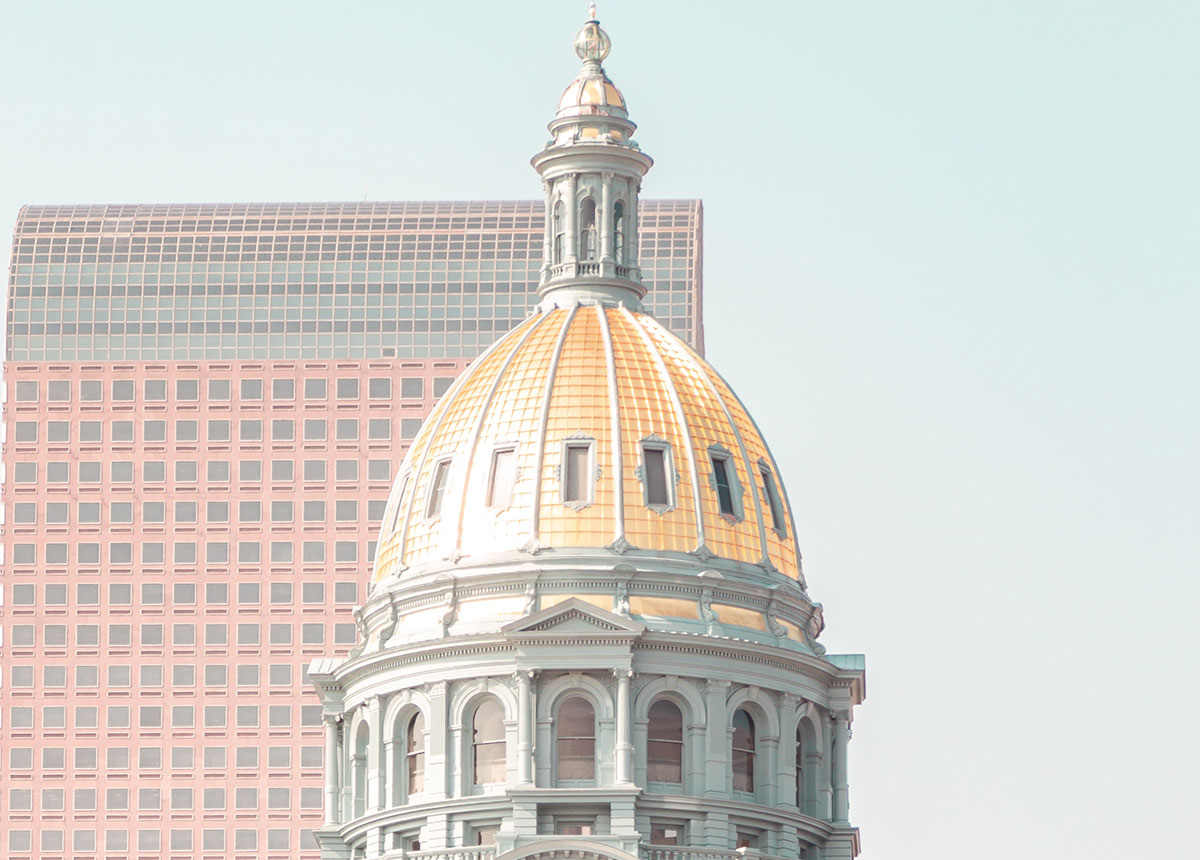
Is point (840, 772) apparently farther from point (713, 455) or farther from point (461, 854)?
point (461, 854)

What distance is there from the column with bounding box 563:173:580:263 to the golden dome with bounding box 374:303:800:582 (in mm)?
3038

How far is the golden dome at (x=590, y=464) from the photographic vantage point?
135625 mm

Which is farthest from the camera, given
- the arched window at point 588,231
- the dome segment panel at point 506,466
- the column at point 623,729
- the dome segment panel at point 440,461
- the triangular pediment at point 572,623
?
the arched window at point 588,231

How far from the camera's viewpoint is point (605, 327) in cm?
14138

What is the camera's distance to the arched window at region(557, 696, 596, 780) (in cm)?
13091

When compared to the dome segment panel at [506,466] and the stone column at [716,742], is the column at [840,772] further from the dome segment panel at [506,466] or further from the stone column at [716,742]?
the dome segment panel at [506,466]

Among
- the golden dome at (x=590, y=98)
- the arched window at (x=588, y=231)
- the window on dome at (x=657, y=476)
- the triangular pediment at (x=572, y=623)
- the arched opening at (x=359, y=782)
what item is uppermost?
the golden dome at (x=590, y=98)

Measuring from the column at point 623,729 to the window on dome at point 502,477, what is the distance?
9448mm

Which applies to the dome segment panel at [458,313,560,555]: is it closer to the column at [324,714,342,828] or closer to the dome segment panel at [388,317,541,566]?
the dome segment panel at [388,317,541,566]

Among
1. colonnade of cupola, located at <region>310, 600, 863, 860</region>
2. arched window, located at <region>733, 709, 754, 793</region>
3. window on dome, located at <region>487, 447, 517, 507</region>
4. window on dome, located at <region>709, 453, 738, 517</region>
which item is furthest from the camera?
window on dome, located at <region>709, 453, 738, 517</region>

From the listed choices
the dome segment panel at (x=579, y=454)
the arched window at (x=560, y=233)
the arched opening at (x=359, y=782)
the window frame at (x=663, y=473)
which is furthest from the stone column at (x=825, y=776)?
the arched window at (x=560, y=233)

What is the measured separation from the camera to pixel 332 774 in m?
140

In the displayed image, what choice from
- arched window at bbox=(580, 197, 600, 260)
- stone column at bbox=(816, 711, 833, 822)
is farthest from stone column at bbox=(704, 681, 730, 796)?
arched window at bbox=(580, 197, 600, 260)

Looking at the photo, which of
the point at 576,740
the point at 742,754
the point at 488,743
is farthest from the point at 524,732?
the point at 742,754
